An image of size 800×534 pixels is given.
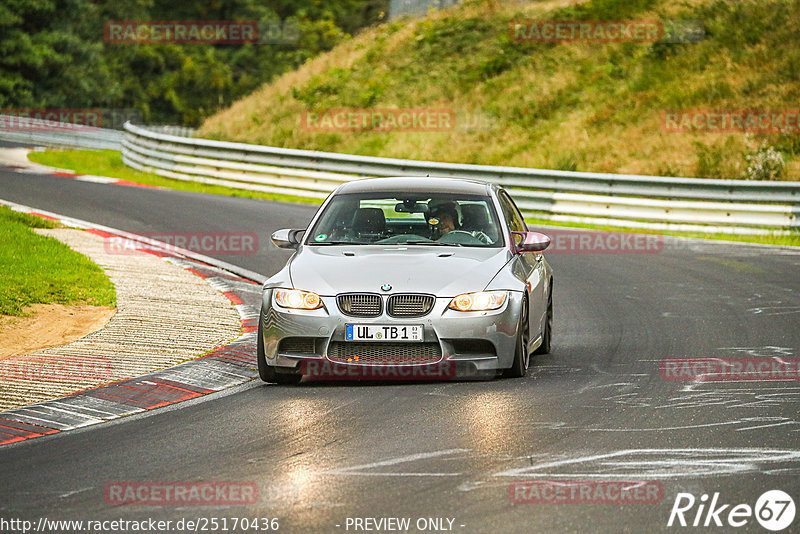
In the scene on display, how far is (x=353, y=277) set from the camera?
360 inches

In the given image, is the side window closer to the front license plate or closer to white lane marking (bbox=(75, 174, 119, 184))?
the front license plate

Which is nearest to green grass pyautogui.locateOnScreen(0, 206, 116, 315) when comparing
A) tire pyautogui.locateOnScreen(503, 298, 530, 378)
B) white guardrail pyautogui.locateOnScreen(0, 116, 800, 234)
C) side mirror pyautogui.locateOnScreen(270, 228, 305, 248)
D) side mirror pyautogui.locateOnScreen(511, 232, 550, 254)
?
side mirror pyautogui.locateOnScreen(270, 228, 305, 248)

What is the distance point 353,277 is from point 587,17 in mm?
30079

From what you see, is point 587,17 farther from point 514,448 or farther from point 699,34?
point 514,448

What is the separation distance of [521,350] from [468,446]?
2.31 metres

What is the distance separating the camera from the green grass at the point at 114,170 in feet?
88.8

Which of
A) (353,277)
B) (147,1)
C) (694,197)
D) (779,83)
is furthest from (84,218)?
Result: (147,1)

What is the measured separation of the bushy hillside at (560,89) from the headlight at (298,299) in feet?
58.8

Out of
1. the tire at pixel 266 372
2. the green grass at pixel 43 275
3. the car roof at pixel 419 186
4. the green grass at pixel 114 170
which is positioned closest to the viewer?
A: the tire at pixel 266 372

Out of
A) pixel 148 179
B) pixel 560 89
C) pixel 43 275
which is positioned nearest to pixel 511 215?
pixel 43 275

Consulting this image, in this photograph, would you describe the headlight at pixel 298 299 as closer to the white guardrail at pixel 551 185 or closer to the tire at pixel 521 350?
the tire at pixel 521 350

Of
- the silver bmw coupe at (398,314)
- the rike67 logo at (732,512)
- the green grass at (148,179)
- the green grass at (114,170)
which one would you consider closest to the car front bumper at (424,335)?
Answer: the silver bmw coupe at (398,314)

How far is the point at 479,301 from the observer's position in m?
9.05

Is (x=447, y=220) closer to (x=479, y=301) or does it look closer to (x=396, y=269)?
(x=396, y=269)
